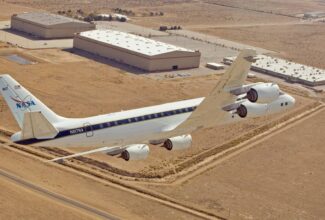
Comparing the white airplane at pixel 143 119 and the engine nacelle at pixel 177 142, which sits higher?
the white airplane at pixel 143 119

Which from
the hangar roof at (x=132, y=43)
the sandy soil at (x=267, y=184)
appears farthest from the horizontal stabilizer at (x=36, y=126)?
the hangar roof at (x=132, y=43)

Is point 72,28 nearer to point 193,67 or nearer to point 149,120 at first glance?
point 193,67

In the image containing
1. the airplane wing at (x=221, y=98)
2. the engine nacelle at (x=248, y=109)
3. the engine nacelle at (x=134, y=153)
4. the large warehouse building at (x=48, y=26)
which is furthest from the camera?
the large warehouse building at (x=48, y=26)

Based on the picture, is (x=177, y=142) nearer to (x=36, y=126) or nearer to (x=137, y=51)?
(x=36, y=126)

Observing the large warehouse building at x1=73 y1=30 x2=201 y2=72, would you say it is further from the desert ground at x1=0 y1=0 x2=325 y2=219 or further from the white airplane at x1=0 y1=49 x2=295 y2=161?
the white airplane at x1=0 y1=49 x2=295 y2=161

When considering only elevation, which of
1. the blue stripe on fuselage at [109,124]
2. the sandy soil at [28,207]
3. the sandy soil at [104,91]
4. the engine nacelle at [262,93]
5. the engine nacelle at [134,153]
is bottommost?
the sandy soil at [28,207]

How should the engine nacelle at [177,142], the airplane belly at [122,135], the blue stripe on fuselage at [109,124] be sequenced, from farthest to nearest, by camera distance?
the engine nacelle at [177,142] < the airplane belly at [122,135] < the blue stripe on fuselage at [109,124]

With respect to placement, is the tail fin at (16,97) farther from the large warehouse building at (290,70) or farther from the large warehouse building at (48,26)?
the large warehouse building at (48,26)

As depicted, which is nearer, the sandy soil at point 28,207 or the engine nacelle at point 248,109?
the engine nacelle at point 248,109
